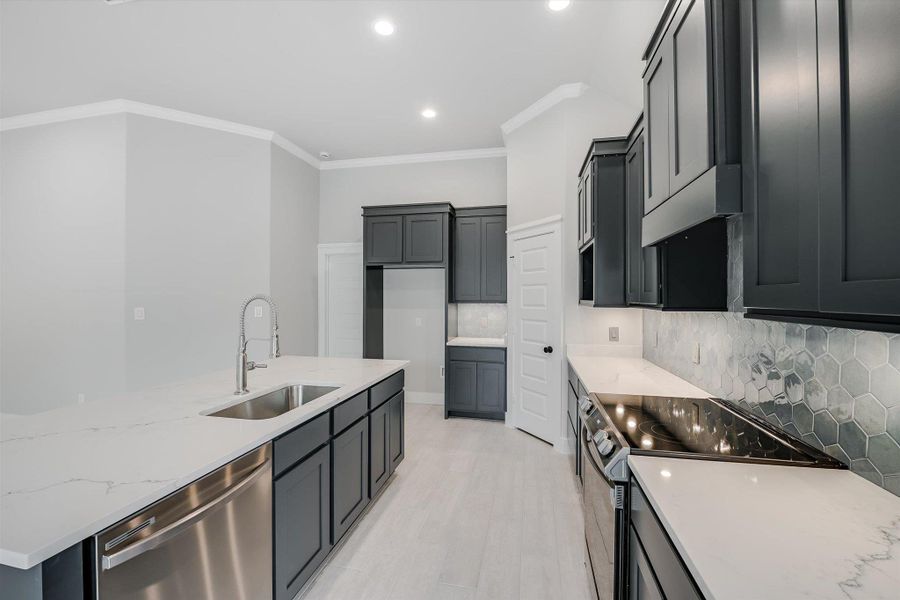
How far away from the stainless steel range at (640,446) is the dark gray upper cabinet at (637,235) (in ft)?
2.17

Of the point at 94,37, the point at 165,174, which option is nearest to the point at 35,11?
the point at 94,37

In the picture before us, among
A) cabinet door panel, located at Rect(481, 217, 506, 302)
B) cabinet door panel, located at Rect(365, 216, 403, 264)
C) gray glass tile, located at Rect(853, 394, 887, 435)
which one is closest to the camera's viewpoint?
gray glass tile, located at Rect(853, 394, 887, 435)

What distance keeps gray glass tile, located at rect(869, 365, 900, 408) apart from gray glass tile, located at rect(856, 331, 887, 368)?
21mm

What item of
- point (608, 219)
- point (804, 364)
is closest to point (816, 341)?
point (804, 364)

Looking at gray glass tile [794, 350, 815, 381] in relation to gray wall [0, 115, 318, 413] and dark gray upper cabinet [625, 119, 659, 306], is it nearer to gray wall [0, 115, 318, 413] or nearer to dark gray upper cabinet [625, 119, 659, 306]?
dark gray upper cabinet [625, 119, 659, 306]

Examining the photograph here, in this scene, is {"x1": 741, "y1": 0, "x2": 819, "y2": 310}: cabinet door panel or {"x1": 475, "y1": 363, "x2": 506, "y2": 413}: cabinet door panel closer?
{"x1": 741, "y1": 0, "x2": 819, "y2": 310}: cabinet door panel

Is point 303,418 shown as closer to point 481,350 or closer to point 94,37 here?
point 481,350

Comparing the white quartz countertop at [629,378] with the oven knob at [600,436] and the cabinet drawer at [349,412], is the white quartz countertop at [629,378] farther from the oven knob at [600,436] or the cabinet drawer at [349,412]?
the cabinet drawer at [349,412]

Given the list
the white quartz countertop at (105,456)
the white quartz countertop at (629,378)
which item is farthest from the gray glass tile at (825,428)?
the white quartz countertop at (105,456)

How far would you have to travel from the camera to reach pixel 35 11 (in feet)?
8.61

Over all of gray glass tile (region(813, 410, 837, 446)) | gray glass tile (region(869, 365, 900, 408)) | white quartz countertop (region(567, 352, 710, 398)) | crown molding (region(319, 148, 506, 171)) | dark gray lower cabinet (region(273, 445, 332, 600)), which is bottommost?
dark gray lower cabinet (region(273, 445, 332, 600))

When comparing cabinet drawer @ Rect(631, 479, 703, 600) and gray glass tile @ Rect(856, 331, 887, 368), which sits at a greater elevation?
gray glass tile @ Rect(856, 331, 887, 368)

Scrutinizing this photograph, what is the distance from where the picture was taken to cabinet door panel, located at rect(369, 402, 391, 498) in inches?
95.0

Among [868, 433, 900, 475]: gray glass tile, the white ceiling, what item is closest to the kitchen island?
[868, 433, 900, 475]: gray glass tile
